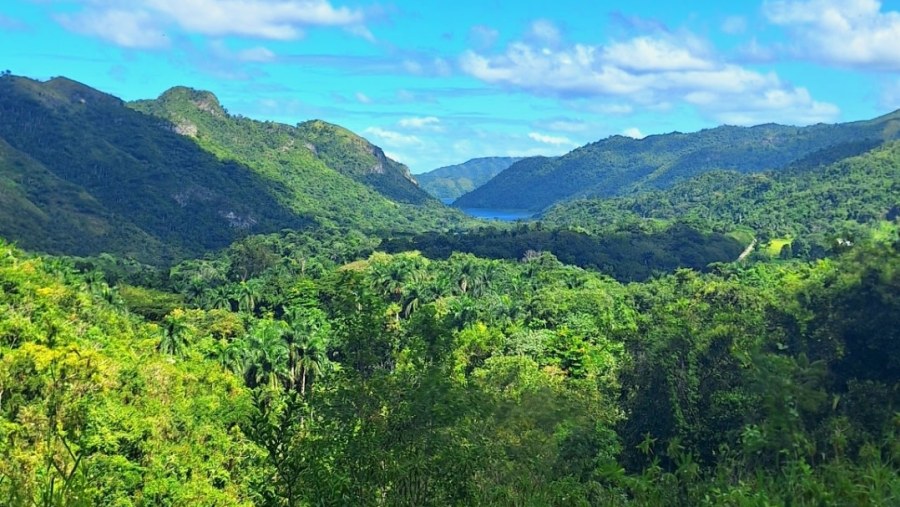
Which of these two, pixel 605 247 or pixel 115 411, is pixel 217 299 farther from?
pixel 605 247

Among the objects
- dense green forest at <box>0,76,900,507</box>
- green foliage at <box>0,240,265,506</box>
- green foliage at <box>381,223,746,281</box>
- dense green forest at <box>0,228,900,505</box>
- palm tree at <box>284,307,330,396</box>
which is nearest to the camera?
dense green forest at <box>0,228,900,505</box>

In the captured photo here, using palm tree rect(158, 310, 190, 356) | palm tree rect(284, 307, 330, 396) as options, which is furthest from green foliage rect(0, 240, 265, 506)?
palm tree rect(284, 307, 330, 396)

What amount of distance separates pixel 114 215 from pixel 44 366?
166564mm

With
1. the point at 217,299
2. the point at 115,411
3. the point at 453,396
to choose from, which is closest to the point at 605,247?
the point at 217,299

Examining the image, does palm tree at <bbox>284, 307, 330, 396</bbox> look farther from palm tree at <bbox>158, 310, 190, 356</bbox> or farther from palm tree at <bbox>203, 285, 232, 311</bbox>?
palm tree at <bbox>203, 285, 232, 311</bbox>

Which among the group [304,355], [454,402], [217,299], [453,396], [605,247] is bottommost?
[304,355]

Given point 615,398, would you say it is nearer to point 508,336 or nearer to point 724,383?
point 724,383

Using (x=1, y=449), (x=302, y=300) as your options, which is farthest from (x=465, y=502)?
(x=302, y=300)

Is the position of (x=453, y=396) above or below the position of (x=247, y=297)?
above

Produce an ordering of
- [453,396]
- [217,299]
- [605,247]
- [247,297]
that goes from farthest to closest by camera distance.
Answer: [605,247], [247,297], [217,299], [453,396]

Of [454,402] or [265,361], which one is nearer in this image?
[454,402]

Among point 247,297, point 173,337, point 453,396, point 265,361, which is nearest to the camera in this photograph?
point 453,396

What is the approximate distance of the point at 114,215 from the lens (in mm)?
189125

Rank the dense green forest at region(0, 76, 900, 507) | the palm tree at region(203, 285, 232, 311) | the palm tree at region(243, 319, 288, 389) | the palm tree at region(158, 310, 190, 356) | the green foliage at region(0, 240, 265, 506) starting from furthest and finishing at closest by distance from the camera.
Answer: the palm tree at region(203, 285, 232, 311) < the palm tree at region(158, 310, 190, 356) < the palm tree at region(243, 319, 288, 389) < the green foliage at region(0, 240, 265, 506) < the dense green forest at region(0, 76, 900, 507)
